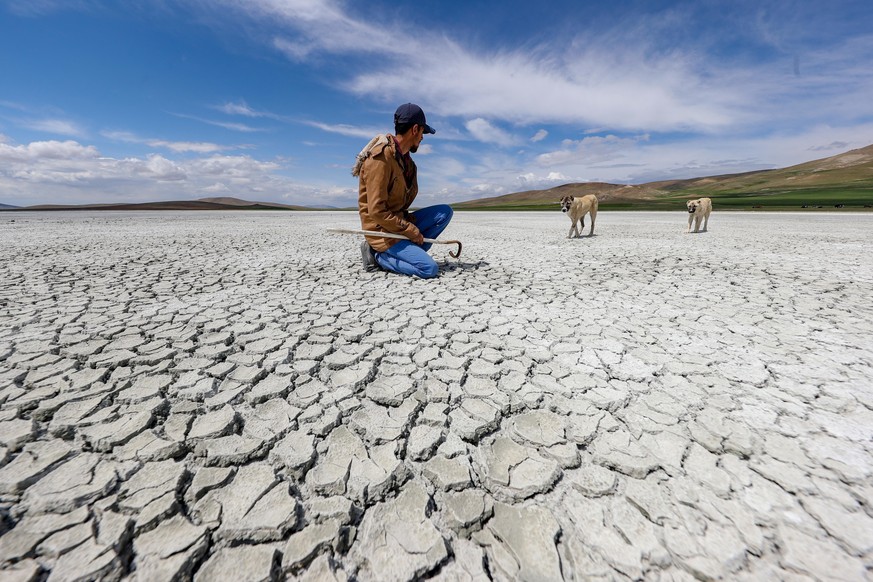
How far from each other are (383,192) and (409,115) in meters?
0.83

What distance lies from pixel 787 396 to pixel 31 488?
313 centimetres

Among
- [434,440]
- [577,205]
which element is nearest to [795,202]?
[577,205]

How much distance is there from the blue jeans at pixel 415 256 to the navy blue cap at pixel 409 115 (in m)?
1.09

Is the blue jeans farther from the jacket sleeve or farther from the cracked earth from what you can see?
A: the cracked earth

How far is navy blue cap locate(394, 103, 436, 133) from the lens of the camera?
139 inches

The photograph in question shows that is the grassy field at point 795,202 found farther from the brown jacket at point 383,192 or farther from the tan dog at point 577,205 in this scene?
the brown jacket at point 383,192

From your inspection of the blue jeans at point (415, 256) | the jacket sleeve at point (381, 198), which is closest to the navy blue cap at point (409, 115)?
the jacket sleeve at point (381, 198)

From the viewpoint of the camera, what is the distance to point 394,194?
12.4 feet

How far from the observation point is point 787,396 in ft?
5.45

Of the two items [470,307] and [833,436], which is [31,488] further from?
[833,436]

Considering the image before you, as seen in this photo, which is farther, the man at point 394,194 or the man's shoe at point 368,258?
the man's shoe at point 368,258

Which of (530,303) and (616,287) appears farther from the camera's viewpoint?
(616,287)

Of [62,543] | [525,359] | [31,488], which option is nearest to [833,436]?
[525,359]

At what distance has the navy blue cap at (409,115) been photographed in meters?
3.53
